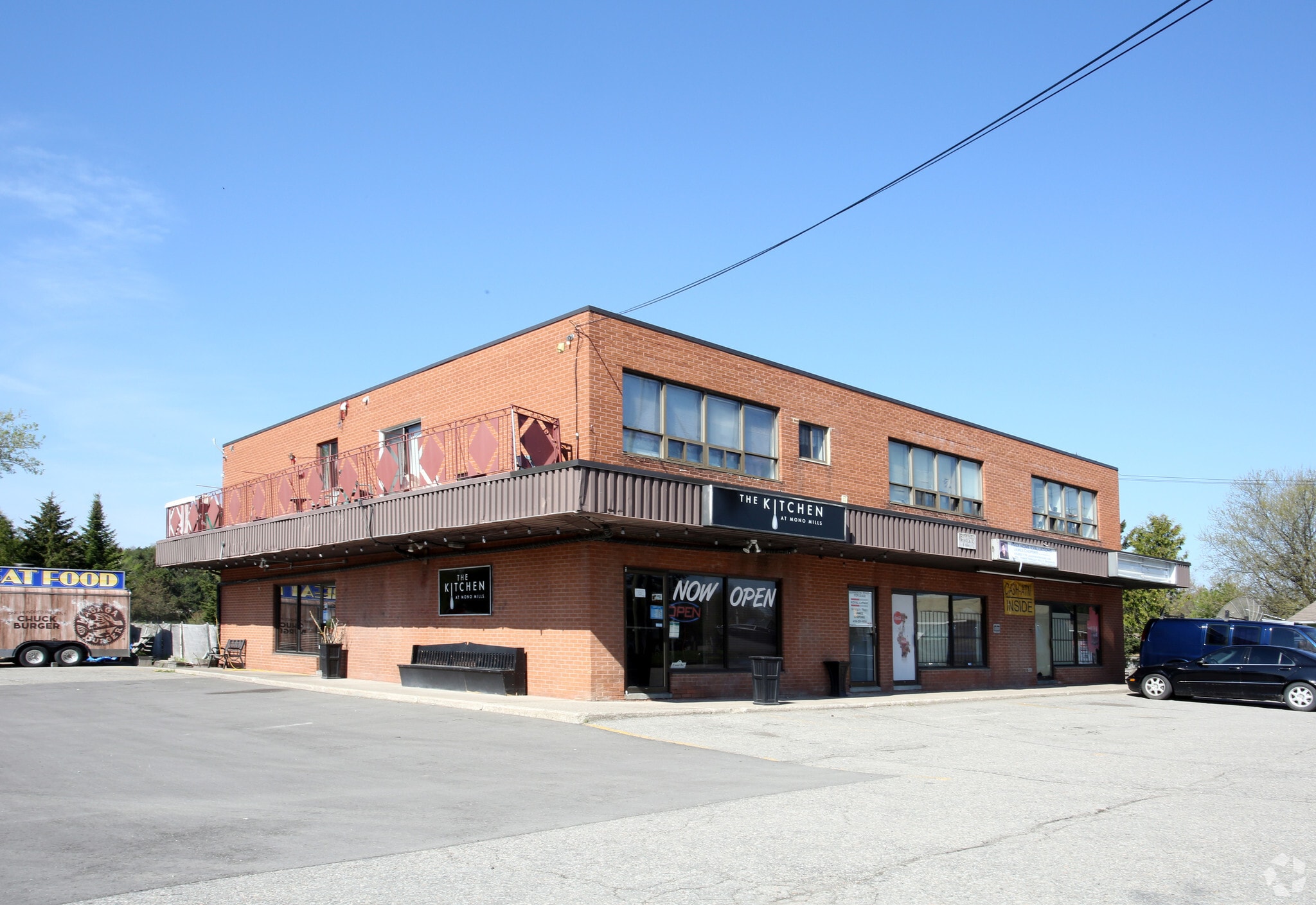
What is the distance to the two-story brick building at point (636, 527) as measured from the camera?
18.7 meters

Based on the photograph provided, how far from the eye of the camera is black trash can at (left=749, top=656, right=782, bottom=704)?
65.0ft

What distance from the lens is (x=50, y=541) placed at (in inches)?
2579

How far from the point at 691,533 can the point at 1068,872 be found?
1266 centimetres

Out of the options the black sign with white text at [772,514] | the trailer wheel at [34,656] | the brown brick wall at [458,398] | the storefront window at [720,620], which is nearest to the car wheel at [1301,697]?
the black sign with white text at [772,514]

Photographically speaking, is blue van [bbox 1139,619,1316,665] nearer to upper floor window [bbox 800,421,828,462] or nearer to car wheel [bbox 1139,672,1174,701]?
car wheel [bbox 1139,672,1174,701]

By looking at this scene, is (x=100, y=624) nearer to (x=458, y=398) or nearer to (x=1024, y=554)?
(x=458, y=398)

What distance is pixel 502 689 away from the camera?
19.5 m

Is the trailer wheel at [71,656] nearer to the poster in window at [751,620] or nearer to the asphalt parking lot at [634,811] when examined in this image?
the asphalt parking lot at [634,811]

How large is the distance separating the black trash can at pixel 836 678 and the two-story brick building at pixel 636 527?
280mm

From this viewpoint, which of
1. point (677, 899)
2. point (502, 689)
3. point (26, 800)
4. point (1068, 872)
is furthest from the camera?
point (502, 689)

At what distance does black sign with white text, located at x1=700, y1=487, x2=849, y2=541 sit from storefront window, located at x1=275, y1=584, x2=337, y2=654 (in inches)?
488

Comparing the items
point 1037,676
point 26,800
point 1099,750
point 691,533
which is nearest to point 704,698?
point 691,533

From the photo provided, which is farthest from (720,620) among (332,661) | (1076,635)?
(1076,635)

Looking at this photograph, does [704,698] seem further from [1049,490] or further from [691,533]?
[1049,490]
